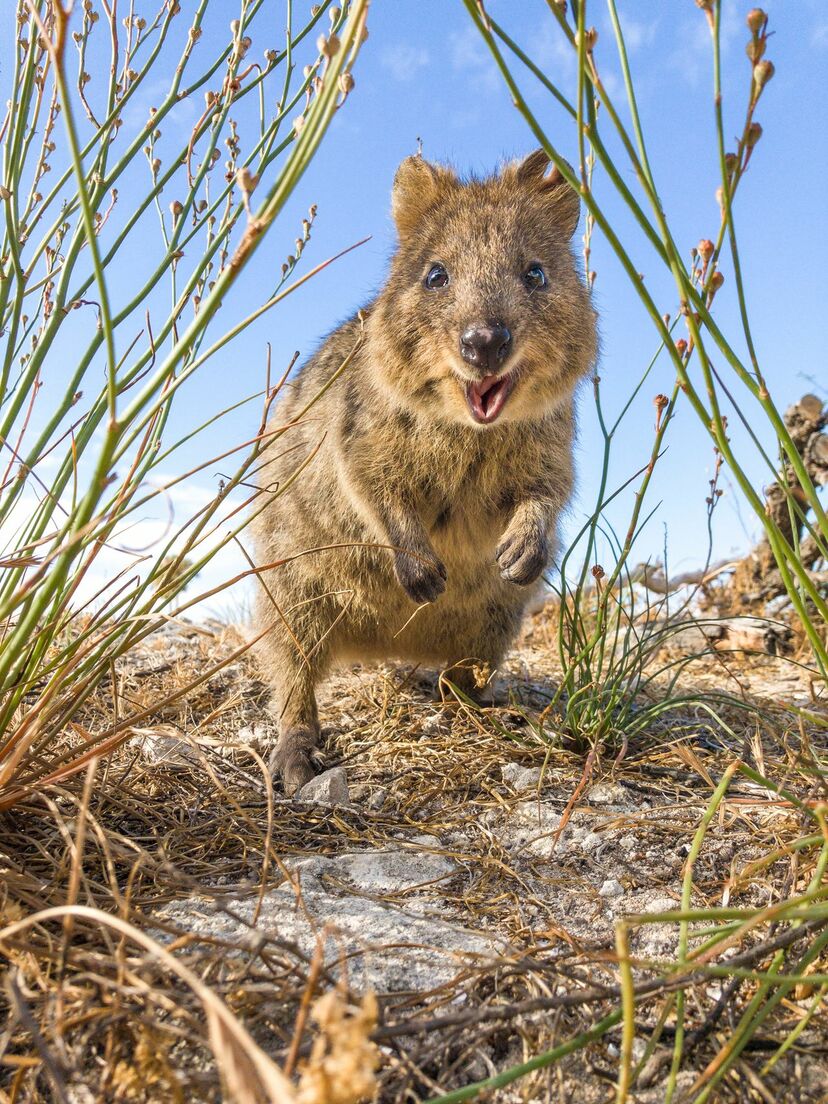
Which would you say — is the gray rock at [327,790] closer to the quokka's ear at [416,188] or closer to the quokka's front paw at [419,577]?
the quokka's front paw at [419,577]

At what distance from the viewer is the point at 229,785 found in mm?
3303

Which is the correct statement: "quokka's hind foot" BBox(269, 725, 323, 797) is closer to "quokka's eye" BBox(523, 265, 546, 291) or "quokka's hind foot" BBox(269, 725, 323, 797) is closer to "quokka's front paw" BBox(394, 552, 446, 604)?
"quokka's front paw" BBox(394, 552, 446, 604)

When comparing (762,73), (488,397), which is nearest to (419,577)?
(488,397)

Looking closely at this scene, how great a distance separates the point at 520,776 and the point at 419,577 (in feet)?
3.25

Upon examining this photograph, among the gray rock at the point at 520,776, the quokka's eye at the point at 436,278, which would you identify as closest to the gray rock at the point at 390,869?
the gray rock at the point at 520,776

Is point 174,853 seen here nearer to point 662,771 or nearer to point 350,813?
point 350,813

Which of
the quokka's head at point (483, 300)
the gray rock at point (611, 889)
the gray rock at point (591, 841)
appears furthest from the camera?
Result: the quokka's head at point (483, 300)

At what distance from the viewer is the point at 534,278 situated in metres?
4.09

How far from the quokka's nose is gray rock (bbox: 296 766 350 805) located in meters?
1.80

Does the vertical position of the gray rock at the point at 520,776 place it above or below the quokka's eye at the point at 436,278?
below

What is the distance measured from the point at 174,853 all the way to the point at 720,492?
2.95 metres

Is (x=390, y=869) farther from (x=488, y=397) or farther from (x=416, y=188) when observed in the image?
(x=416, y=188)

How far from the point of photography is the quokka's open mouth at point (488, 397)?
12.3 ft

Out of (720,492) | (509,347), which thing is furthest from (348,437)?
(720,492)
